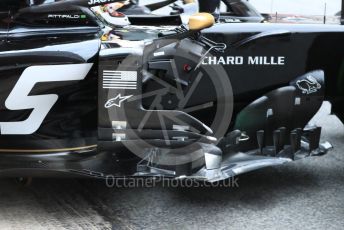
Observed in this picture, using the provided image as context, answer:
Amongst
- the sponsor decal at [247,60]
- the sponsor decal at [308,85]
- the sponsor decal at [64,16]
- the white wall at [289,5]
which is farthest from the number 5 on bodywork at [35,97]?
the white wall at [289,5]

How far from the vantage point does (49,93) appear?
3.30m

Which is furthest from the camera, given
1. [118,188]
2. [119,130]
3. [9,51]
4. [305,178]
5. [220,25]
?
[305,178]

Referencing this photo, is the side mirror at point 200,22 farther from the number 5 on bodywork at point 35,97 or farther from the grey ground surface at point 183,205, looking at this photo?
the grey ground surface at point 183,205

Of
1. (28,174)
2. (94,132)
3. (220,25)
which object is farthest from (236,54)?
(28,174)

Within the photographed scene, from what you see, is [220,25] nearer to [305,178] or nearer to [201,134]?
[201,134]

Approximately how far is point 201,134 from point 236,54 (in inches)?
25.5

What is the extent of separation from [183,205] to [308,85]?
51.9 inches

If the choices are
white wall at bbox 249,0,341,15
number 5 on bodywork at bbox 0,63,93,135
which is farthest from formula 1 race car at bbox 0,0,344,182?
white wall at bbox 249,0,341,15

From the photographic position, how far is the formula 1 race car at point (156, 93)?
333cm

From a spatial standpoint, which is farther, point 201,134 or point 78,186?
point 78,186

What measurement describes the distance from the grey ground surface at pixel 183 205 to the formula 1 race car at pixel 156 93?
12.9 inches

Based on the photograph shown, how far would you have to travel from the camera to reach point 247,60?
3.76 metres

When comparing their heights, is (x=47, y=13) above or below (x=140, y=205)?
above

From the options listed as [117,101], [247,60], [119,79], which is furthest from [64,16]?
[247,60]
